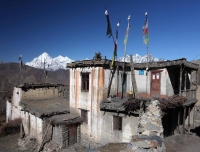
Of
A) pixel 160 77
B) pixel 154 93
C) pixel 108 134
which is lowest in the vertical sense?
pixel 108 134

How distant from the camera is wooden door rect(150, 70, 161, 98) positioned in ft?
55.7

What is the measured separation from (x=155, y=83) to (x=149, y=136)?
11.3 m

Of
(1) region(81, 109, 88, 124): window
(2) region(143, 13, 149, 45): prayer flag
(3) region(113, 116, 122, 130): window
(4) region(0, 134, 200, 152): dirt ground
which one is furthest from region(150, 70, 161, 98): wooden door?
(1) region(81, 109, 88, 124): window

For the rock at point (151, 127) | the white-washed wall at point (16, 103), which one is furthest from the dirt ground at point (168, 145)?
the white-washed wall at point (16, 103)

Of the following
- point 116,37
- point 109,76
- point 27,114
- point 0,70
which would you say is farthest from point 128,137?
point 0,70

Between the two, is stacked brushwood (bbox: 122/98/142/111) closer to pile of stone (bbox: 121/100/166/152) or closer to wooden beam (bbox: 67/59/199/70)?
pile of stone (bbox: 121/100/166/152)

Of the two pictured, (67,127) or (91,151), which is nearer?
(91,151)

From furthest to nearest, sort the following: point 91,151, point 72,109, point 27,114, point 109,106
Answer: point 27,114 → point 72,109 → point 109,106 → point 91,151

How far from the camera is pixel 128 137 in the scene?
14094 mm

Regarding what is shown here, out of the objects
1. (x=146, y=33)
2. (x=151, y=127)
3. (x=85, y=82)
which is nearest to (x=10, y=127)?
(x=85, y=82)

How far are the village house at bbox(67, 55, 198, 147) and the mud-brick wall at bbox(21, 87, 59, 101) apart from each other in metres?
7.53

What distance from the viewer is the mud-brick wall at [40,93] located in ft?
76.3

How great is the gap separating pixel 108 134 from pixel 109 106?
103 inches

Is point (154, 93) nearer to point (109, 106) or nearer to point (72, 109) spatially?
point (109, 106)
